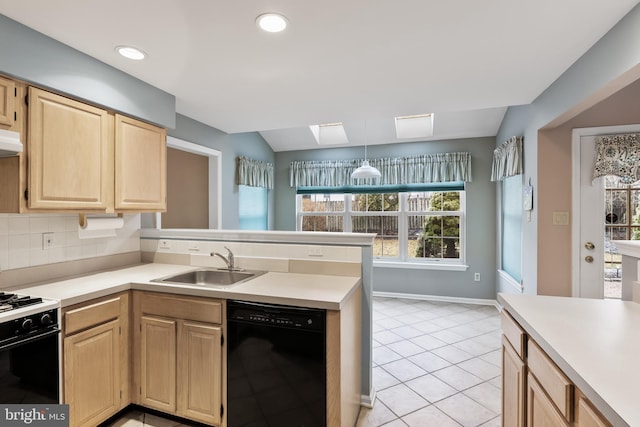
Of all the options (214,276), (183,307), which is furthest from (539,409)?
(214,276)

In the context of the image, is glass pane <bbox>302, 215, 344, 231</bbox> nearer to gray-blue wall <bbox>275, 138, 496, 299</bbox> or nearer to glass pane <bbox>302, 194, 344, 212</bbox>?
glass pane <bbox>302, 194, 344, 212</bbox>

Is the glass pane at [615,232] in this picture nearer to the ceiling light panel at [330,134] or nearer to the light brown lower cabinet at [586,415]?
the light brown lower cabinet at [586,415]

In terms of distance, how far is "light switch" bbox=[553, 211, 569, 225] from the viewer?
279 centimetres

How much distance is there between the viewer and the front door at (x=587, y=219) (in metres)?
2.73

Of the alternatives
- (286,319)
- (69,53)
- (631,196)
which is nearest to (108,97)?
(69,53)

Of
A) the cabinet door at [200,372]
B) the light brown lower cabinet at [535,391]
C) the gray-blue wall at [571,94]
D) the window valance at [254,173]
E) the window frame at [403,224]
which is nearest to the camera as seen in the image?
the light brown lower cabinet at [535,391]

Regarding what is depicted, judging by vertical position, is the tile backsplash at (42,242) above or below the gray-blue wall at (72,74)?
below

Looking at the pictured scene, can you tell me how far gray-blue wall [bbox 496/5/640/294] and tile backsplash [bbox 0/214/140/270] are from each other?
11.8 feet

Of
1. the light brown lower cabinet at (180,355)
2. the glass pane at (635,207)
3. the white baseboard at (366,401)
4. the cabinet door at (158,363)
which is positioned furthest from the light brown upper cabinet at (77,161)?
the glass pane at (635,207)

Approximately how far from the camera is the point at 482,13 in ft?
5.29

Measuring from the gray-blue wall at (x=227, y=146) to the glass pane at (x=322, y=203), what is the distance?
1.07m

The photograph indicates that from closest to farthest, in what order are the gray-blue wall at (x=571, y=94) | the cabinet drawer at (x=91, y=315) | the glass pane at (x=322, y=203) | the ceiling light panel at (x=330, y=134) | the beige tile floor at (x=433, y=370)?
the gray-blue wall at (x=571, y=94) → the cabinet drawer at (x=91, y=315) → the beige tile floor at (x=433, y=370) → the ceiling light panel at (x=330, y=134) → the glass pane at (x=322, y=203)

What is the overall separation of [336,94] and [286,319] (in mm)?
1964

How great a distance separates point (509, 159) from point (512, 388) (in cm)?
271
